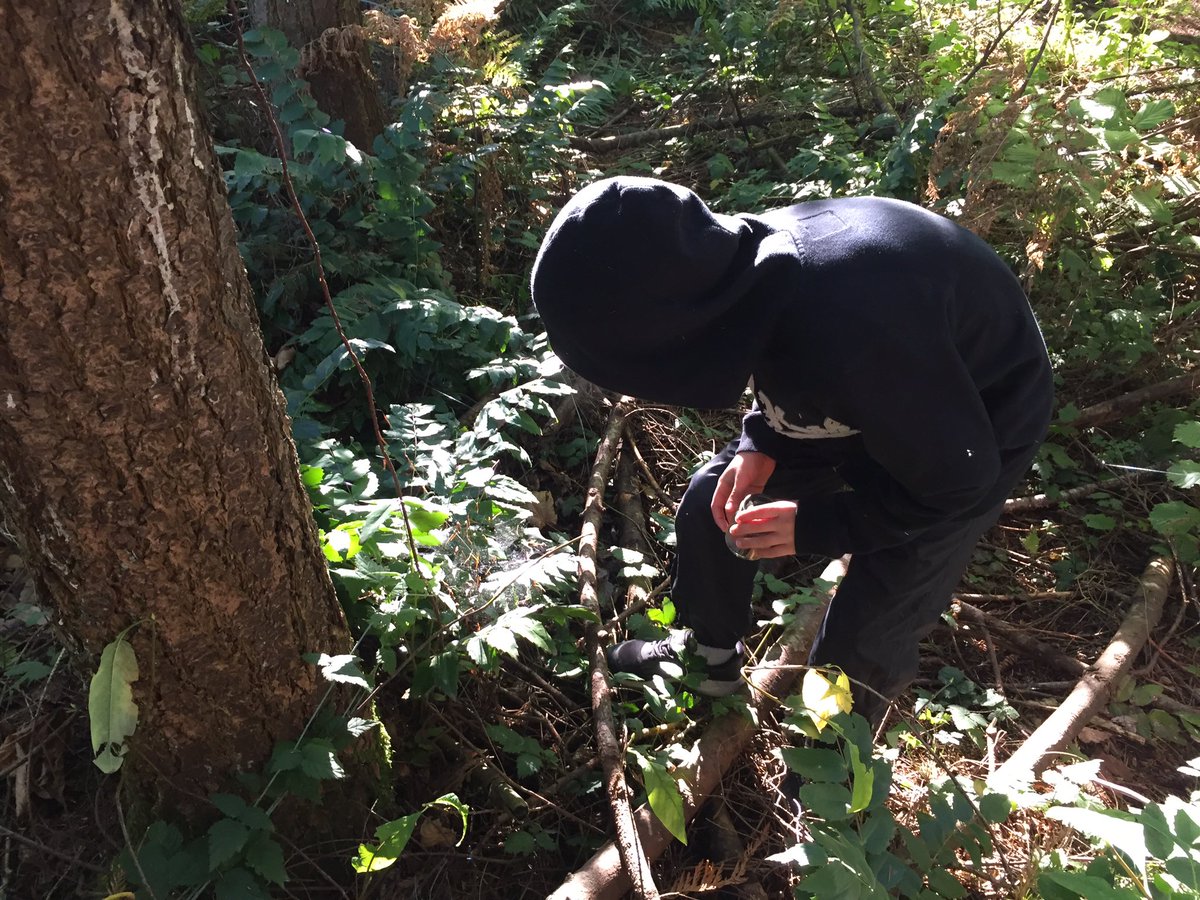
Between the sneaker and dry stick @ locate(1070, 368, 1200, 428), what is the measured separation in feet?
8.06

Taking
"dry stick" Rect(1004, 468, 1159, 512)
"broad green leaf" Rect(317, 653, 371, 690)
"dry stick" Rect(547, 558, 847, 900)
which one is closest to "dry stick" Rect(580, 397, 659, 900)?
"dry stick" Rect(547, 558, 847, 900)

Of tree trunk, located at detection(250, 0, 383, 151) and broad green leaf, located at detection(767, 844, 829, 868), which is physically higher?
tree trunk, located at detection(250, 0, 383, 151)

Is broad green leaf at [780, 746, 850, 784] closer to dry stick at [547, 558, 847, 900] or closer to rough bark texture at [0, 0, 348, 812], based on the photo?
dry stick at [547, 558, 847, 900]

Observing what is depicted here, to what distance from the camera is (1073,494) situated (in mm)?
3697

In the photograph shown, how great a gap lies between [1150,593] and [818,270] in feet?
8.20

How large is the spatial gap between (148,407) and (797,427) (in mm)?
1508

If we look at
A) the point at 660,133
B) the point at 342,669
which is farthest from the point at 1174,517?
the point at 660,133

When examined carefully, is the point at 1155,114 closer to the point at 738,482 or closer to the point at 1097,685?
the point at 1097,685

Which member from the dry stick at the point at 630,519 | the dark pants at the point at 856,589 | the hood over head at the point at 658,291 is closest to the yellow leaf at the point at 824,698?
the dark pants at the point at 856,589

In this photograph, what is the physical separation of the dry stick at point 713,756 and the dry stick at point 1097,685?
2.25 feet

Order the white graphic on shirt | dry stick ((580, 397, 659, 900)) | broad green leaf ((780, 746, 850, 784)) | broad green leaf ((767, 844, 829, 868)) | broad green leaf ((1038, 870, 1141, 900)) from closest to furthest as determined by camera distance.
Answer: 1. broad green leaf ((1038, 870, 1141, 900))
2. broad green leaf ((767, 844, 829, 868))
3. broad green leaf ((780, 746, 850, 784))
4. dry stick ((580, 397, 659, 900))
5. the white graphic on shirt

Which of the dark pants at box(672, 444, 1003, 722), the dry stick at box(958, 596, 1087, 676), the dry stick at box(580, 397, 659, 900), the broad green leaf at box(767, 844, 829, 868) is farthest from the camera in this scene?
the dry stick at box(958, 596, 1087, 676)

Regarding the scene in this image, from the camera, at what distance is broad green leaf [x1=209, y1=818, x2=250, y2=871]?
1624 mm

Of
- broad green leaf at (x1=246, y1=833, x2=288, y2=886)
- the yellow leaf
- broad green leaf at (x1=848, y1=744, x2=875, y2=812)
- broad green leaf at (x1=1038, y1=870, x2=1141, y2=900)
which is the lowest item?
the yellow leaf
